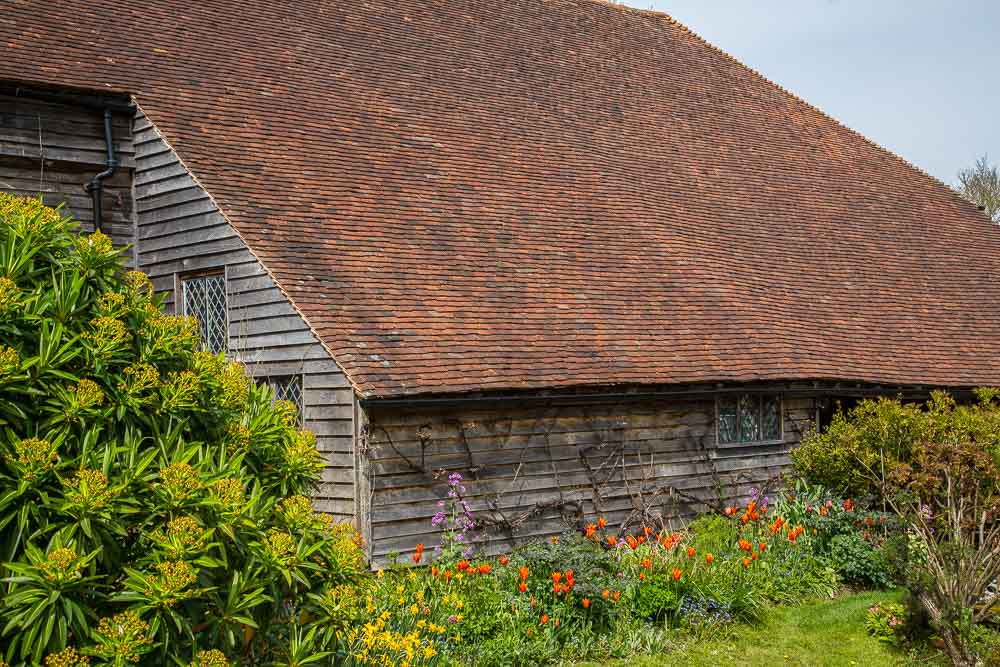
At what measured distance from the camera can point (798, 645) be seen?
9.59 m

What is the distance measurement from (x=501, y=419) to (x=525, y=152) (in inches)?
245

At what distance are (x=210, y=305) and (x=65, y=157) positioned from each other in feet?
9.33

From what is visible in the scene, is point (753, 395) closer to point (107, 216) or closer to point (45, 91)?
point (107, 216)

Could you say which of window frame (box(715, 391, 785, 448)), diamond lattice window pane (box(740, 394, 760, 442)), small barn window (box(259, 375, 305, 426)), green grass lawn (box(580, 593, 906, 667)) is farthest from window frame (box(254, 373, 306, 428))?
diamond lattice window pane (box(740, 394, 760, 442))

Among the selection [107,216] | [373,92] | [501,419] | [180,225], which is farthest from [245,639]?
[373,92]

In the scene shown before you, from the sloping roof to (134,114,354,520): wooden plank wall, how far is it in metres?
0.42

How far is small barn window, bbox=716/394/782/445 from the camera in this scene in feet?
47.6

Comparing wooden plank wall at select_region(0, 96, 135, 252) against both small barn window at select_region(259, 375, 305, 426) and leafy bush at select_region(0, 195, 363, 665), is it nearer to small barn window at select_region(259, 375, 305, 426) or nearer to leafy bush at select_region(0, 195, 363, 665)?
small barn window at select_region(259, 375, 305, 426)

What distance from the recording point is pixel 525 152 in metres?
16.9

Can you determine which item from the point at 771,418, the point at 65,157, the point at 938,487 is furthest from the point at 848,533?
the point at 65,157

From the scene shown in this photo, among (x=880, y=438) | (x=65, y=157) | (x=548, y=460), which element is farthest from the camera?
(x=65, y=157)

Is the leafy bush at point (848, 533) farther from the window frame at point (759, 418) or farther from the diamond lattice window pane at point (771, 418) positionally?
the diamond lattice window pane at point (771, 418)

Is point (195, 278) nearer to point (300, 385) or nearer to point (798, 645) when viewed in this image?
point (300, 385)

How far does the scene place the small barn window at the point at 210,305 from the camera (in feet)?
42.1
